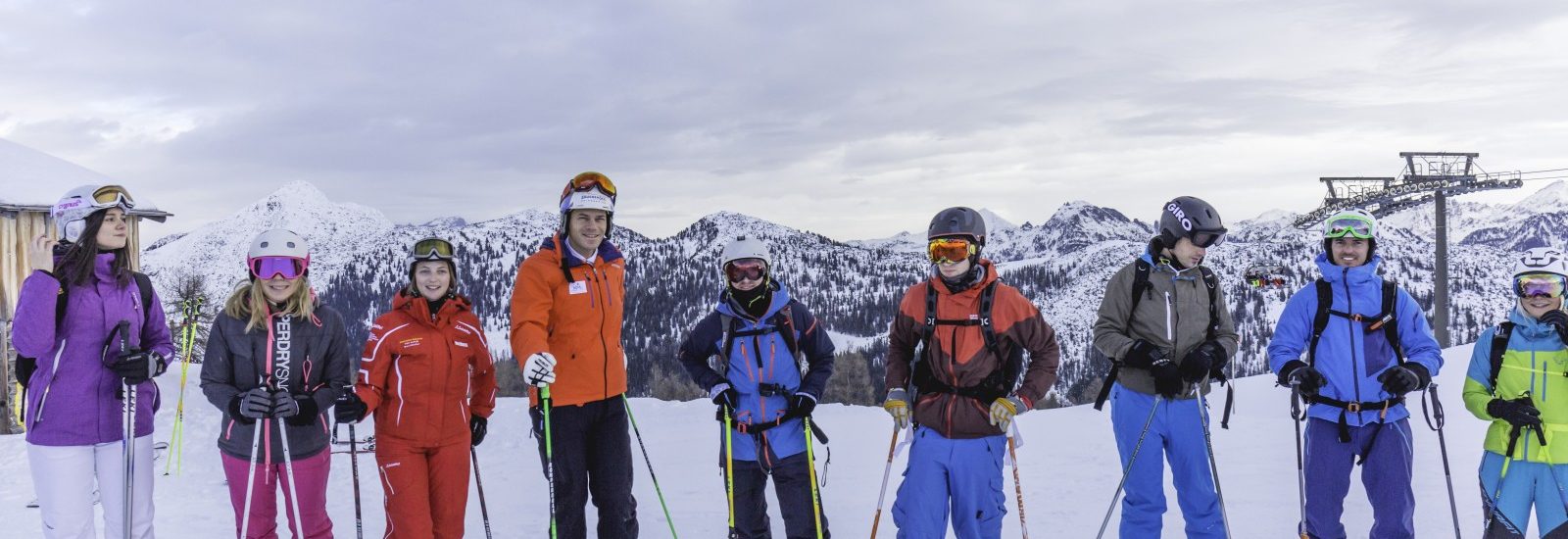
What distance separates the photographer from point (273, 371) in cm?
445

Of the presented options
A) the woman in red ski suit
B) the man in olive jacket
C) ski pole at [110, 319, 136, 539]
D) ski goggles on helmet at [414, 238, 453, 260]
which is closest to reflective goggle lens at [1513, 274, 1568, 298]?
the man in olive jacket

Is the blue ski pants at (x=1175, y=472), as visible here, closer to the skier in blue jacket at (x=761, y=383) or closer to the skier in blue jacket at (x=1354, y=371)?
the skier in blue jacket at (x=1354, y=371)

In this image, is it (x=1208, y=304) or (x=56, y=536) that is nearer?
(x=56, y=536)

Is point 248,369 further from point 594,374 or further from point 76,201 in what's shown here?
point 594,374

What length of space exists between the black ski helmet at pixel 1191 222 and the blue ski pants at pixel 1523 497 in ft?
6.05

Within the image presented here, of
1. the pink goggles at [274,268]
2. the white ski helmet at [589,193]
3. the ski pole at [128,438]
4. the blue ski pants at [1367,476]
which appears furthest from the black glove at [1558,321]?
the ski pole at [128,438]

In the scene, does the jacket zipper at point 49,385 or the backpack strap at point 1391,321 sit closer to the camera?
the jacket zipper at point 49,385

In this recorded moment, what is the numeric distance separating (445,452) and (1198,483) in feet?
13.8

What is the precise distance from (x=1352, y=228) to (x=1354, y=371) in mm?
805

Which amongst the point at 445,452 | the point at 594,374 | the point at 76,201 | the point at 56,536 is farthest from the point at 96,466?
the point at 594,374

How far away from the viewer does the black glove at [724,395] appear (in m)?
4.78

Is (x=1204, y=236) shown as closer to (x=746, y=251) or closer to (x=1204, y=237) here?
(x=1204, y=237)

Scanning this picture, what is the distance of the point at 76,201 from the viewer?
441cm

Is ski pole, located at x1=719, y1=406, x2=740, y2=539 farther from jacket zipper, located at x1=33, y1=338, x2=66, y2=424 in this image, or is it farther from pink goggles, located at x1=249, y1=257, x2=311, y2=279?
jacket zipper, located at x1=33, y1=338, x2=66, y2=424
